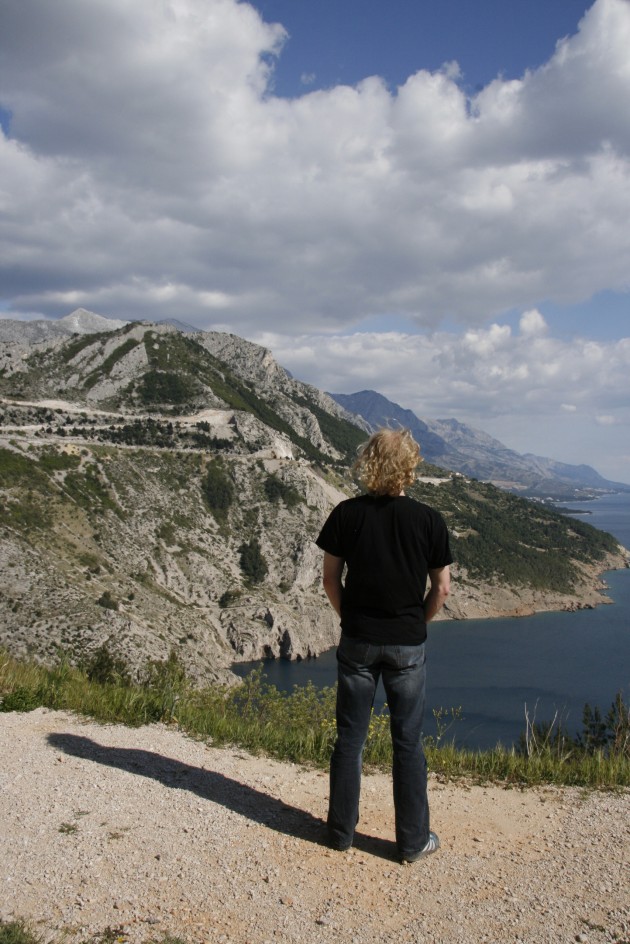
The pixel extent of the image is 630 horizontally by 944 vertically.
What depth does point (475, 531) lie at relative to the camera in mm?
143625

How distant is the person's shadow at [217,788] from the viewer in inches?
207

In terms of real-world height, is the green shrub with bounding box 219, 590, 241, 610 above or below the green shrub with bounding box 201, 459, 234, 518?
below

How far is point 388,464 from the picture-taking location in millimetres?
5086

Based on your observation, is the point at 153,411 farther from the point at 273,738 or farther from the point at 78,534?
the point at 273,738

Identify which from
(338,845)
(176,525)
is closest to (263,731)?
(338,845)

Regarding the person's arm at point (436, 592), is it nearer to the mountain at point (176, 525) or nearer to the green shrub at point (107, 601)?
the mountain at point (176, 525)

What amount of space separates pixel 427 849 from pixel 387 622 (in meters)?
1.93

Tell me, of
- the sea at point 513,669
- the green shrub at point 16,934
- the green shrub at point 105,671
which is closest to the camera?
the green shrub at point 16,934

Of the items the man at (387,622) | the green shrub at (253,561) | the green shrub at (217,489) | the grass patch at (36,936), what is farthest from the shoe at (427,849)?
the green shrub at (217,489)

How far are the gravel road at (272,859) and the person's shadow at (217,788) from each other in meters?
0.02

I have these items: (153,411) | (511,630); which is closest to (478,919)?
(511,630)

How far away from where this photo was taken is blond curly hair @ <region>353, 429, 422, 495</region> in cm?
507

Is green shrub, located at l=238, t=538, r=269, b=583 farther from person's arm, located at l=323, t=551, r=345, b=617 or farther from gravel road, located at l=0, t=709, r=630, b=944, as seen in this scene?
person's arm, located at l=323, t=551, r=345, b=617

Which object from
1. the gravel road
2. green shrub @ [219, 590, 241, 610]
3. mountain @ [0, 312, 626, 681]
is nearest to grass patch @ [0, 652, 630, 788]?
the gravel road
